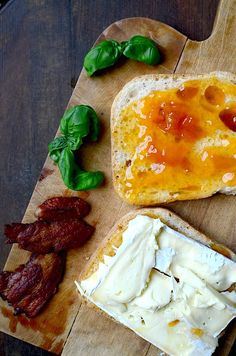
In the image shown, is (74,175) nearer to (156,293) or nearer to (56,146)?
(56,146)

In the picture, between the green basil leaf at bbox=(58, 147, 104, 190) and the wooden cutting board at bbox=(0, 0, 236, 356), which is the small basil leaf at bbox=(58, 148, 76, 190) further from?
the wooden cutting board at bbox=(0, 0, 236, 356)

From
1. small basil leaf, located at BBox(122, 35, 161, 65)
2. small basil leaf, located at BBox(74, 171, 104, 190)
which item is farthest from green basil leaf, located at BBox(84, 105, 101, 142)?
small basil leaf, located at BBox(122, 35, 161, 65)

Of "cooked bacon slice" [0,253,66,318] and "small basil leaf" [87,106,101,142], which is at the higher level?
"small basil leaf" [87,106,101,142]

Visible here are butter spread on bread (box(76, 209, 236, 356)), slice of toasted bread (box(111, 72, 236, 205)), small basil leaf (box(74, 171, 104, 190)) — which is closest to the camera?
butter spread on bread (box(76, 209, 236, 356))

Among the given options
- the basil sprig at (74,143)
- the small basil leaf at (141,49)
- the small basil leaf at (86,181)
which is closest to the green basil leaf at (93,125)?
the basil sprig at (74,143)

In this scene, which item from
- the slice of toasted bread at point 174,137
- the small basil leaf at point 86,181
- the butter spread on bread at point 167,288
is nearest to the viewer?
the butter spread on bread at point 167,288

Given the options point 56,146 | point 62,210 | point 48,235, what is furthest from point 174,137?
point 48,235

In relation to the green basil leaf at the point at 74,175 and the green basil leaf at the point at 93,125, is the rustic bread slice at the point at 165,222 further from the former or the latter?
the green basil leaf at the point at 93,125

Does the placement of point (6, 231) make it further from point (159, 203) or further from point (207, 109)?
point (207, 109)
